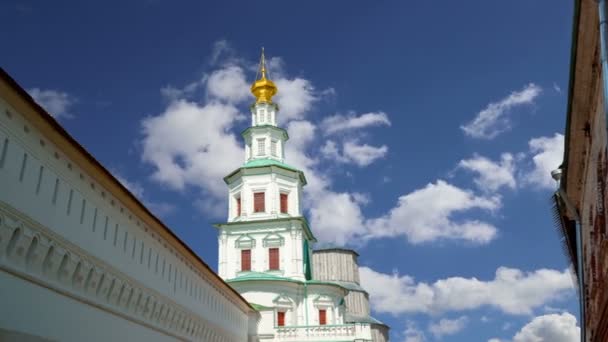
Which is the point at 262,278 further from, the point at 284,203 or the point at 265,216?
the point at 284,203

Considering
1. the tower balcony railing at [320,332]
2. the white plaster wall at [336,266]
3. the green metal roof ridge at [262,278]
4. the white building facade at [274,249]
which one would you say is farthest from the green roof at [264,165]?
the white plaster wall at [336,266]

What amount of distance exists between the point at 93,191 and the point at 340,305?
88.2ft

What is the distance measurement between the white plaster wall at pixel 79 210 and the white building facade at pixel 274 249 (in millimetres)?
13183

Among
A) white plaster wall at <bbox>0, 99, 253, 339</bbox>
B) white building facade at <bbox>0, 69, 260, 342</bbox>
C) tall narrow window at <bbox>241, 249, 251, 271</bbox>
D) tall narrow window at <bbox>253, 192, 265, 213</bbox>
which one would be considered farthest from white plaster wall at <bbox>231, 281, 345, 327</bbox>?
white building facade at <bbox>0, 69, 260, 342</bbox>

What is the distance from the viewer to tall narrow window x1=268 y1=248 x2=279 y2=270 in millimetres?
39938

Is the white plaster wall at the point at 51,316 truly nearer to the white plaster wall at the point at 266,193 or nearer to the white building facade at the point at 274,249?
the white building facade at the point at 274,249

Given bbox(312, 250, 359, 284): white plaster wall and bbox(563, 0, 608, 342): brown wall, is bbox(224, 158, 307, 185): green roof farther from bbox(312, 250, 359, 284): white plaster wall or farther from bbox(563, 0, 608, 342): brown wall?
bbox(312, 250, 359, 284): white plaster wall

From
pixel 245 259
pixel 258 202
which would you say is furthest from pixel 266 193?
pixel 245 259

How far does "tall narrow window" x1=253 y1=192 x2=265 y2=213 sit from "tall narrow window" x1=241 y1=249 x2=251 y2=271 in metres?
2.81

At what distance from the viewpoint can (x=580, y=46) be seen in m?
9.55

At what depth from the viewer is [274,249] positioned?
4031 cm

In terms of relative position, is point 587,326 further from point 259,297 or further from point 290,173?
point 290,173

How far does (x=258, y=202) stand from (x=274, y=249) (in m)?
3.46

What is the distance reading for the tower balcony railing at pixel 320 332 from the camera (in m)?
35.5
